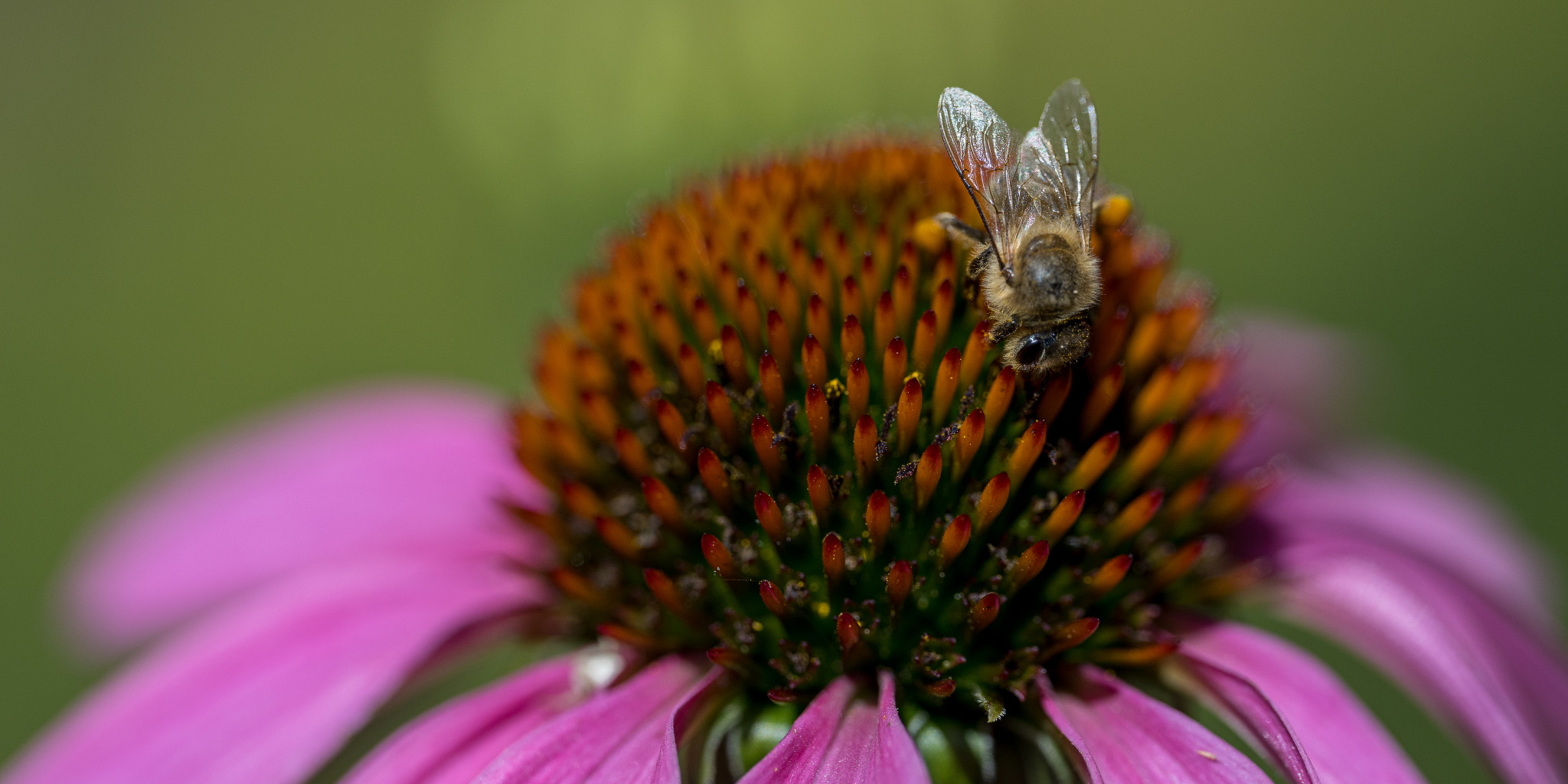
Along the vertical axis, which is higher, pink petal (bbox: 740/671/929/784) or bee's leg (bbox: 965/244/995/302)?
bee's leg (bbox: 965/244/995/302)

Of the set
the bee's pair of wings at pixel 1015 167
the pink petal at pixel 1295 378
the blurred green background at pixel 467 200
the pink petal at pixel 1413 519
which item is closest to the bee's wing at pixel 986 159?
the bee's pair of wings at pixel 1015 167

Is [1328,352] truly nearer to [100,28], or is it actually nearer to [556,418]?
[556,418]

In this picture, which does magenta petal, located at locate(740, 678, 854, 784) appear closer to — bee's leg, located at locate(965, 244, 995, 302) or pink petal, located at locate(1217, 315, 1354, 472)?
bee's leg, located at locate(965, 244, 995, 302)

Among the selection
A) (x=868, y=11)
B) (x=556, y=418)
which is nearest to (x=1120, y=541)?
(x=556, y=418)

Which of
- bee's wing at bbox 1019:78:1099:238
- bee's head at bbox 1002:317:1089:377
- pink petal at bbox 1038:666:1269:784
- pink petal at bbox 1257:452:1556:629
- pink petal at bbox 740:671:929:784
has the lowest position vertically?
pink petal at bbox 1257:452:1556:629

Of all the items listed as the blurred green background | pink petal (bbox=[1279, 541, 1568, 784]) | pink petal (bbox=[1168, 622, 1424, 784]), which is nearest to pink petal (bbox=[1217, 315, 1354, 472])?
the blurred green background
